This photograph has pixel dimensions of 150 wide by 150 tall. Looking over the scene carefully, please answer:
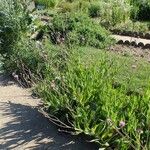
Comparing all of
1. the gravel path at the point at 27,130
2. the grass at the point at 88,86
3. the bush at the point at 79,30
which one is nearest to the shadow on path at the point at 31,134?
the gravel path at the point at 27,130

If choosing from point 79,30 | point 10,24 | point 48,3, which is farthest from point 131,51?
point 48,3

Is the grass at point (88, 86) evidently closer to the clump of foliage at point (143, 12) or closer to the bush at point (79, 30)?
the bush at point (79, 30)

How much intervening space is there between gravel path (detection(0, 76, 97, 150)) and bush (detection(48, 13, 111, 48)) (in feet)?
6.86

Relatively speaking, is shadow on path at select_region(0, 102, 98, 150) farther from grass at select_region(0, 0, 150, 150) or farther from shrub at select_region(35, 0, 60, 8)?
shrub at select_region(35, 0, 60, 8)

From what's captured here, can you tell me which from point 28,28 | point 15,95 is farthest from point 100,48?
point 15,95

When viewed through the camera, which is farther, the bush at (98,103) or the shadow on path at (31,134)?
the shadow on path at (31,134)

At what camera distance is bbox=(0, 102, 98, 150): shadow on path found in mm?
5883

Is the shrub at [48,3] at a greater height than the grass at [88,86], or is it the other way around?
the shrub at [48,3]

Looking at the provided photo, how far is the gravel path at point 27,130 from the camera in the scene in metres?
Answer: 5.90

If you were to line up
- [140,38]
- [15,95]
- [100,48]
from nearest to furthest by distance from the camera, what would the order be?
[15,95], [100,48], [140,38]

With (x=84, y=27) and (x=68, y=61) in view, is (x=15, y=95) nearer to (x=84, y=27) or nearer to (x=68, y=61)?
(x=68, y=61)

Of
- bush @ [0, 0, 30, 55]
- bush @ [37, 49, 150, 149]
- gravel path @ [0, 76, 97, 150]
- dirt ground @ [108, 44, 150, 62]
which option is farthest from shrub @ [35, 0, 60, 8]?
bush @ [37, 49, 150, 149]

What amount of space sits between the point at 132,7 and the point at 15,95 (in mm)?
5913

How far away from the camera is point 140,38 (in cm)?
1048
